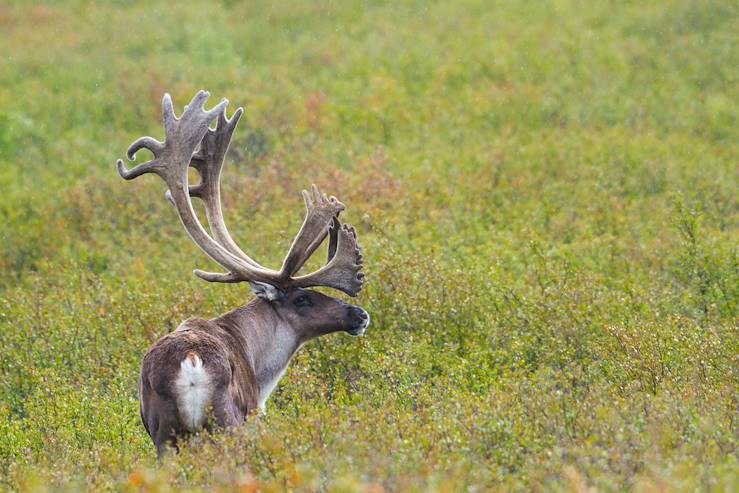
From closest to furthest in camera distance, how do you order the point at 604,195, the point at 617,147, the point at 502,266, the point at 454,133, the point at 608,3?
the point at 502,266 → the point at 604,195 → the point at 617,147 → the point at 454,133 → the point at 608,3

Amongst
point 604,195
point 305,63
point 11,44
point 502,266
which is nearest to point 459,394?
point 502,266

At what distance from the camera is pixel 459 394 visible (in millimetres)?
7660

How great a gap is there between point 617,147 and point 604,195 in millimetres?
2048

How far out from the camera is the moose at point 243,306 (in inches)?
265

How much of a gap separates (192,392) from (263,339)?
1383mm

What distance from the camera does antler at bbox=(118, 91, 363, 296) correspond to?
8.03 meters

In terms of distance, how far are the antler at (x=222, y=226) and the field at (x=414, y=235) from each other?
0.83 meters

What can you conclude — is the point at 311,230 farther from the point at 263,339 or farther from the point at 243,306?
the point at 263,339

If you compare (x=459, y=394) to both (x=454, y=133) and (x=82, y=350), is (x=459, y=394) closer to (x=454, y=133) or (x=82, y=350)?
(x=82, y=350)

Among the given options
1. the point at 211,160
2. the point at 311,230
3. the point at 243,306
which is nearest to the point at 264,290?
the point at 243,306

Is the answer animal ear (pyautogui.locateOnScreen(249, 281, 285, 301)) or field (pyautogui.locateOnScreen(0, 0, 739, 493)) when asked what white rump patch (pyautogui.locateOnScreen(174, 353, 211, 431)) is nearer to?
field (pyautogui.locateOnScreen(0, 0, 739, 493))

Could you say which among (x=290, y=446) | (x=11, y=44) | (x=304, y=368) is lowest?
(x=11, y=44)

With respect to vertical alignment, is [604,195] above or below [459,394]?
below

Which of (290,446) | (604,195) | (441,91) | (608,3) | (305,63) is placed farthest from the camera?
(608,3)
